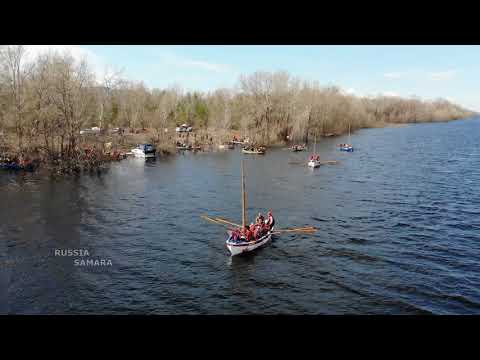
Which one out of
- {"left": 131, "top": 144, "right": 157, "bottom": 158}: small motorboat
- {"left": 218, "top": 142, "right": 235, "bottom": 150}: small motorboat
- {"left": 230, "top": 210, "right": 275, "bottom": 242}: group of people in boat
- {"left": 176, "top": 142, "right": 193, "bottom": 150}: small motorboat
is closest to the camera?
{"left": 230, "top": 210, "right": 275, "bottom": 242}: group of people in boat

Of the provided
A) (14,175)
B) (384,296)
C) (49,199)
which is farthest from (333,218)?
(14,175)

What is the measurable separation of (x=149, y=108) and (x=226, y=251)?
319 ft

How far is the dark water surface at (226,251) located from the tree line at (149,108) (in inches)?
486

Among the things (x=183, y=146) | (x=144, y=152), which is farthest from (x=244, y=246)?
(x=183, y=146)

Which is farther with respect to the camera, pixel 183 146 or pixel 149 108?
pixel 149 108

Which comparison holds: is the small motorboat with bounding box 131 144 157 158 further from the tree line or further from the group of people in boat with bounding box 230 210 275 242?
the group of people in boat with bounding box 230 210 275 242

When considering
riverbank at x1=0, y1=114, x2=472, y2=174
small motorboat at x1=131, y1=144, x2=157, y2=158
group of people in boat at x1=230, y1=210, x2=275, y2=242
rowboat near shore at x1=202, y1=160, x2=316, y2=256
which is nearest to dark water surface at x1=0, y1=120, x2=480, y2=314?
rowboat near shore at x1=202, y1=160, x2=316, y2=256

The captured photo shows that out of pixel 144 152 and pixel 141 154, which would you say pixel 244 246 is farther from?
pixel 141 154

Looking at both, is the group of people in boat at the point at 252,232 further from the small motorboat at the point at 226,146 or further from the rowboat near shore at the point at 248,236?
the small motorboat at the point at 226,146

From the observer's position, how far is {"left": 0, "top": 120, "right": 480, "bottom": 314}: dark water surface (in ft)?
80.1

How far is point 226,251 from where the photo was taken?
105 ft

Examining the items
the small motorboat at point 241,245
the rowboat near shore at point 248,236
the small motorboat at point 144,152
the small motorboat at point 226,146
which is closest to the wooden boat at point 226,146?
the small motorboat at point 226,146

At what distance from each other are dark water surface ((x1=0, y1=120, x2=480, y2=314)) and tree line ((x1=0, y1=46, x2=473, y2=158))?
12.4 m
